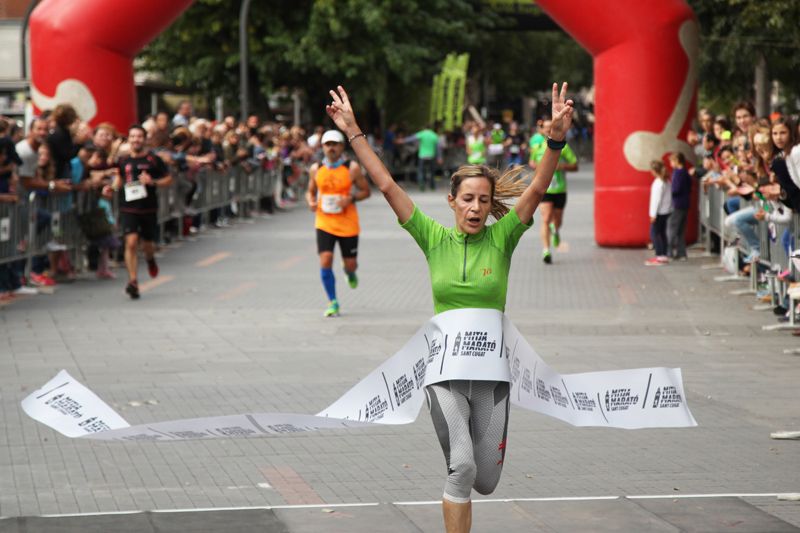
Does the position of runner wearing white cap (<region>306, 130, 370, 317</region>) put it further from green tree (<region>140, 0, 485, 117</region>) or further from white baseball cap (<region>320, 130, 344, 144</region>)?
green tree (<region>140, 0, 485, 117</region>)

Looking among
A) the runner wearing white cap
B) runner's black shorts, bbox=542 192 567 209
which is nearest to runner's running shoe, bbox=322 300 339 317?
the runner wearing white cap

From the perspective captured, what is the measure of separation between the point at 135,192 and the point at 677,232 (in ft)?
23.2

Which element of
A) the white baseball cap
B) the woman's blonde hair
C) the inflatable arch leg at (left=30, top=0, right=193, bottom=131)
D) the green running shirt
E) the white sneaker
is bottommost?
the white sneaker

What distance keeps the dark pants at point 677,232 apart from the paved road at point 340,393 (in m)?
0.73

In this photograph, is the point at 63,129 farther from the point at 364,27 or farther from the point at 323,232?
the point at 364,27

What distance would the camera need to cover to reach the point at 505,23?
2026 inches

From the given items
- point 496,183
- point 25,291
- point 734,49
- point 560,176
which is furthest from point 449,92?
point 496,183

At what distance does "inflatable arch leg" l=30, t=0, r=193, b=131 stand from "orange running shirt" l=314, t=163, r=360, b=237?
7.05 m

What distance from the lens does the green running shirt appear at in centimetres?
578

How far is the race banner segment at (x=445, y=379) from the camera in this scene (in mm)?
5711

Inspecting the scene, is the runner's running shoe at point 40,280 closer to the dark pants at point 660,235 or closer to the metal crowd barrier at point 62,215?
the metal crowd barrier at point 62,215

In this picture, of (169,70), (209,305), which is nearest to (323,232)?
(209,305)

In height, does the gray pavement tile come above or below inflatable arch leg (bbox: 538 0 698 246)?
below

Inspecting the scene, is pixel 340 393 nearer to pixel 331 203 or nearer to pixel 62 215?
pixel 331 203
